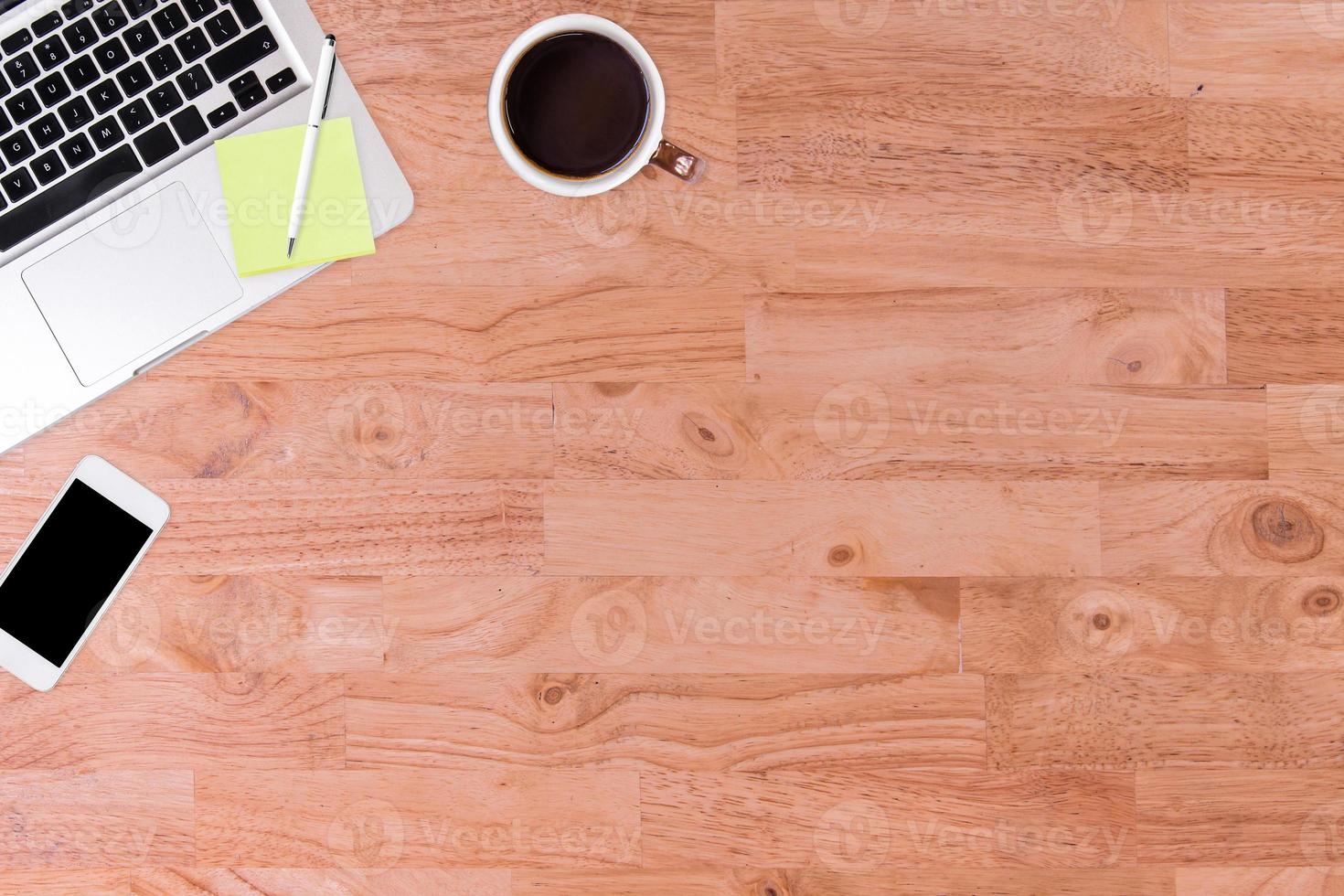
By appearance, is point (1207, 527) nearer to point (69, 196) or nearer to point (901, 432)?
point (901, 432)

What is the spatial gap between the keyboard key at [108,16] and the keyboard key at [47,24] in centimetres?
3

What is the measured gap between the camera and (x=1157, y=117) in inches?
30.3

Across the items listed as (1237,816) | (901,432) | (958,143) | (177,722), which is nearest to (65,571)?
(177,722)

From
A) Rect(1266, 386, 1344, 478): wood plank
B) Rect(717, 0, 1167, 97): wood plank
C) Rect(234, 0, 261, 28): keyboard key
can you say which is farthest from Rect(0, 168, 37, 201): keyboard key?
Rect(1266, 386, 1344, 478): wood plank

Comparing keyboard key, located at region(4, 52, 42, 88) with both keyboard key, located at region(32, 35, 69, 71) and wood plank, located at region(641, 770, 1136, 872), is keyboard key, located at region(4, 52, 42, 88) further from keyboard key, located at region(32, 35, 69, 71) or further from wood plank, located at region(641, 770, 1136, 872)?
wood plank, located at region(641, 770, 1136, 872)

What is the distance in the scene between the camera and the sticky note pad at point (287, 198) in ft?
2.30

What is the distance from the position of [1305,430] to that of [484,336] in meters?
0.76

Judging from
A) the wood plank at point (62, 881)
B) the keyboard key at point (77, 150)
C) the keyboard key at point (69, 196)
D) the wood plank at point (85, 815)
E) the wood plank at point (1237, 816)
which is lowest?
the wood plank at point (1237, 816)

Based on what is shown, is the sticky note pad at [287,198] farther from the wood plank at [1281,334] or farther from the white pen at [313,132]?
the wood plank at [1281,334]

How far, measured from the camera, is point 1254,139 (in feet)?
2.53

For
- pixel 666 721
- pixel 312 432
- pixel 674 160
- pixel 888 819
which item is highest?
pixel 674 160

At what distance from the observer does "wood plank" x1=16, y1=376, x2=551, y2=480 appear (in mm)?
756

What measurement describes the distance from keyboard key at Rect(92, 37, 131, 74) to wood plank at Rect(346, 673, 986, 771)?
1.80ft

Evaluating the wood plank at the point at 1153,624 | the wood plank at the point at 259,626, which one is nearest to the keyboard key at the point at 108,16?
the wood plank at the point at 259,626
